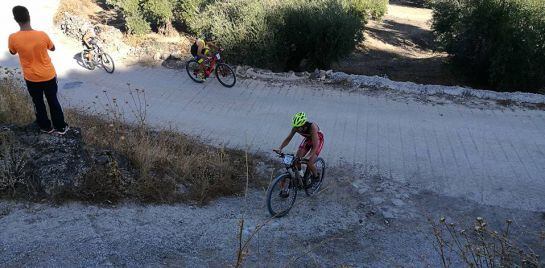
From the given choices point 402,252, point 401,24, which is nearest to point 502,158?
point 402,252

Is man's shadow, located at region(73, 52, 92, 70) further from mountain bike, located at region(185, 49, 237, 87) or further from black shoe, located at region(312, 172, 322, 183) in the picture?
black shoe, located at region(312, 172, 322, 183)

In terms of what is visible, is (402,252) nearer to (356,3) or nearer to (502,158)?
(502,158)

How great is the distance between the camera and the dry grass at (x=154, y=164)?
254 inches

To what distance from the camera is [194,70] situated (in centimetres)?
1254

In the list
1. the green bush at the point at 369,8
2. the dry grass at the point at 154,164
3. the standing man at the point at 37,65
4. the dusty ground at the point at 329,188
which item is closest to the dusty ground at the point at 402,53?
the green bush at the point at 369,8

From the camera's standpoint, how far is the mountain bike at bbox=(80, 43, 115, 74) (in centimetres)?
1295

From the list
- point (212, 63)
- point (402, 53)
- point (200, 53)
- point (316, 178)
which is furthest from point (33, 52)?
point (402, 53)

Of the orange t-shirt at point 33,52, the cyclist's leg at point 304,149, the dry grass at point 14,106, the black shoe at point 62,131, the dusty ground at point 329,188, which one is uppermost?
the orange t-shirt at point 33,52

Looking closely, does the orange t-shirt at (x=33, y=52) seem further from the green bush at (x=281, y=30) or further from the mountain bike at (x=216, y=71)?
the green bush at (x=281, y=30)

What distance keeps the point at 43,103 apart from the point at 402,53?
61.5 ft

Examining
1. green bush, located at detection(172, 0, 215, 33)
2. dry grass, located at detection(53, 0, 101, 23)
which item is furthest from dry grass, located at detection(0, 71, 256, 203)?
dry grass, located at detection(53, 0, 101, 23)

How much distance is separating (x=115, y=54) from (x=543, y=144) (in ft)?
39.1

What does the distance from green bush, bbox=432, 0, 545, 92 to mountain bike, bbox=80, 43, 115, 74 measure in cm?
1104

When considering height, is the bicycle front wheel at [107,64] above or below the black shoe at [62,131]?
below
